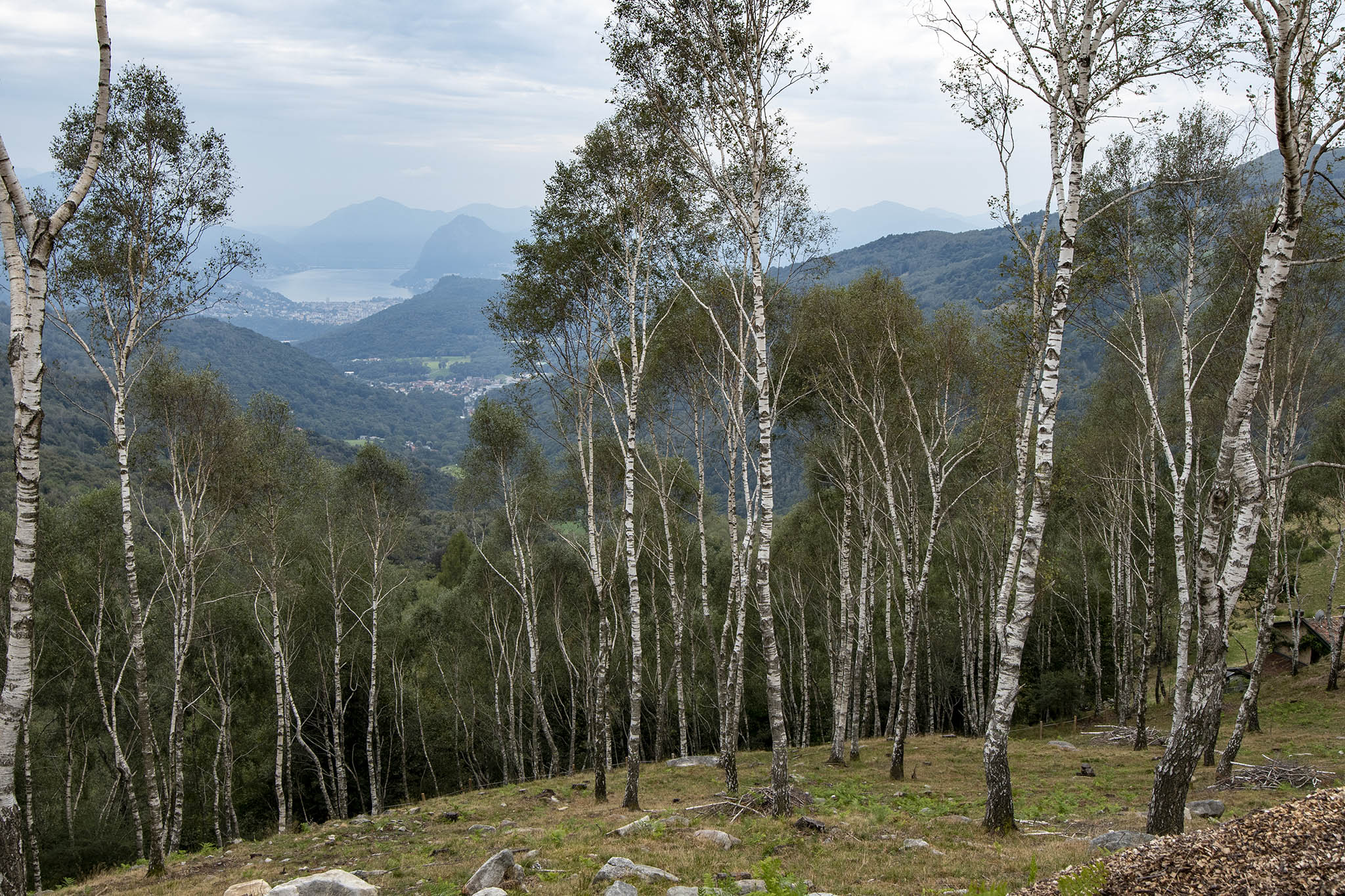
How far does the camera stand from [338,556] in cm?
2745

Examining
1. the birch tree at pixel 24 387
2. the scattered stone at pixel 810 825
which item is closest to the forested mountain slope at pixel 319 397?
the scattered stone at pixel 810 825

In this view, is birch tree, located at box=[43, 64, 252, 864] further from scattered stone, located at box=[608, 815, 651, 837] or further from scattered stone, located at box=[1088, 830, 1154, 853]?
scattered stone, located at box=[1088, 830, 1154, 853]

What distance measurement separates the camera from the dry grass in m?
8.90

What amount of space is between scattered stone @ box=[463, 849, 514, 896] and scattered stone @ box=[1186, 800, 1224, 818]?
1043cm

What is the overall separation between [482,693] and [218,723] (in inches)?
453

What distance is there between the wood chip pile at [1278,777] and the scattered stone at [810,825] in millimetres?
9494

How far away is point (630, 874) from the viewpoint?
8.41 meters

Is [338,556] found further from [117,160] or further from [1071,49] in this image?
[1071,49]

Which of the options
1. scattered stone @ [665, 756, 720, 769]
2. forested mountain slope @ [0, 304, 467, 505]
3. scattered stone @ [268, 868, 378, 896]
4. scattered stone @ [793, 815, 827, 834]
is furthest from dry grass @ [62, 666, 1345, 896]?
forested mountain slope @ [0, 304, 467, 505]

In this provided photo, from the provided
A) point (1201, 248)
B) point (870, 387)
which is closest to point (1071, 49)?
point (1201, 248)

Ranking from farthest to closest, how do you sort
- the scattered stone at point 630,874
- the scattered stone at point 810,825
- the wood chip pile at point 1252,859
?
the scattered stone at point 810,825 < the scattered stone at point 630,874 < the wood chip pile at point 1252,859

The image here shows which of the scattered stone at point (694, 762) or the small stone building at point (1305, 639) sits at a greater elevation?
the small stone building at point (1305, 639)

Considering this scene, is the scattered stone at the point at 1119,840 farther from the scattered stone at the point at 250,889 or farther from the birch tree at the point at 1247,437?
the scattered stone at the point at 250,889

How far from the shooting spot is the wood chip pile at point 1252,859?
4.60m
